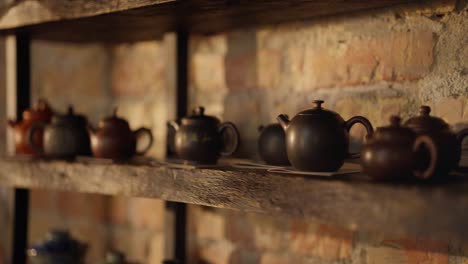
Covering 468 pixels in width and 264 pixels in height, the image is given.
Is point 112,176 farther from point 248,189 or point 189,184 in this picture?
point 248,189

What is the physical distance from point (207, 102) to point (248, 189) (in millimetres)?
568

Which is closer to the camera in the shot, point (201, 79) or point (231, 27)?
point (231, 27)

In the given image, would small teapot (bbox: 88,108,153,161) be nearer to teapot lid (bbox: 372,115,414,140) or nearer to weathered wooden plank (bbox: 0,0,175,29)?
weathered wooden plank (bbox: 0,0,175,29)

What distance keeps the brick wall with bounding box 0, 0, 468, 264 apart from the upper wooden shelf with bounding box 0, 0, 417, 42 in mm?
63

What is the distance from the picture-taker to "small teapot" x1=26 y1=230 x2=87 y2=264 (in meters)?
1.52

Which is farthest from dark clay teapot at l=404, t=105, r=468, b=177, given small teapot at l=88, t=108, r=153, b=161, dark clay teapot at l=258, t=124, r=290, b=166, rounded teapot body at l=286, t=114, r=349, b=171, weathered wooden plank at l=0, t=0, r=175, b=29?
small teapot at l=88, t=108, r=153, b=161

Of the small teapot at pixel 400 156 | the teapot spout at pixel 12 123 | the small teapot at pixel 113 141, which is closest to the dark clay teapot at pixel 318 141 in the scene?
the small teapot at pixel 400 156

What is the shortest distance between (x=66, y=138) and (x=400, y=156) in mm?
804

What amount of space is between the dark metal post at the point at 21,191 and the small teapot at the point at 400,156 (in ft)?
3.39

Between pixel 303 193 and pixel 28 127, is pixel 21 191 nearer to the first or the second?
pixel 28 127

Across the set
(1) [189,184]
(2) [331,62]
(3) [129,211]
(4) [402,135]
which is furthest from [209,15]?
(3) [129,211]

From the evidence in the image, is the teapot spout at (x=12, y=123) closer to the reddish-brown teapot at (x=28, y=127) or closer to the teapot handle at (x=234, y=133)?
the reddish-brown teapot at (x=28, y=127)

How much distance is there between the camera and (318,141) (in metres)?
0.95

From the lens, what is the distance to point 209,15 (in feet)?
4.08
